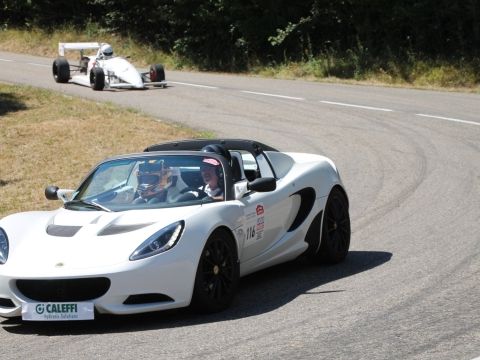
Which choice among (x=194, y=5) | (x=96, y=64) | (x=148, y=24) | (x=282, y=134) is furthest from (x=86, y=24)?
(x=282, y=134)

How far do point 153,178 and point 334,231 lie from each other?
2.02 m

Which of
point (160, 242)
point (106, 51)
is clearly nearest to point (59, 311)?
point (160, 242)

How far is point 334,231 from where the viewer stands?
31.3 feet

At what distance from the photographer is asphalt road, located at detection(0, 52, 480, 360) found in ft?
21.4

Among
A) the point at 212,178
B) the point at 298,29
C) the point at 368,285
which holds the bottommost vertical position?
the point at 368,285

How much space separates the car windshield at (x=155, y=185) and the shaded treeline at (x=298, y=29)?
→ 19.9 m

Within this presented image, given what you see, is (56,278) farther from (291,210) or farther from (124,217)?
(291,210)

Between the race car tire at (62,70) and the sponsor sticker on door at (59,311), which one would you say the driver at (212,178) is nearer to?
the sponsor sticker on door at (59,311)

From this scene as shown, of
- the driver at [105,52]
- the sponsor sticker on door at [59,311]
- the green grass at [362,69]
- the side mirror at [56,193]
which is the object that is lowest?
the green grass at [362,69]

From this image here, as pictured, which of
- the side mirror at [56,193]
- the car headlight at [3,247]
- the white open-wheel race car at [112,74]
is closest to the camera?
the car headlight at [3,247]

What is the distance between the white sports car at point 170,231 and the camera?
282 inches

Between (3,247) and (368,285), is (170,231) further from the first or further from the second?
(368,285)

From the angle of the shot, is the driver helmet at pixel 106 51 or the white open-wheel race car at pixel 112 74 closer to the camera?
the white open-wheel race car at pixel 112 74

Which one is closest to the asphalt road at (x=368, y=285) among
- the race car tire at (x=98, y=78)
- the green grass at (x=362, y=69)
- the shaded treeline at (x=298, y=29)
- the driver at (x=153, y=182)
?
the driver at (x=153, y=182)
